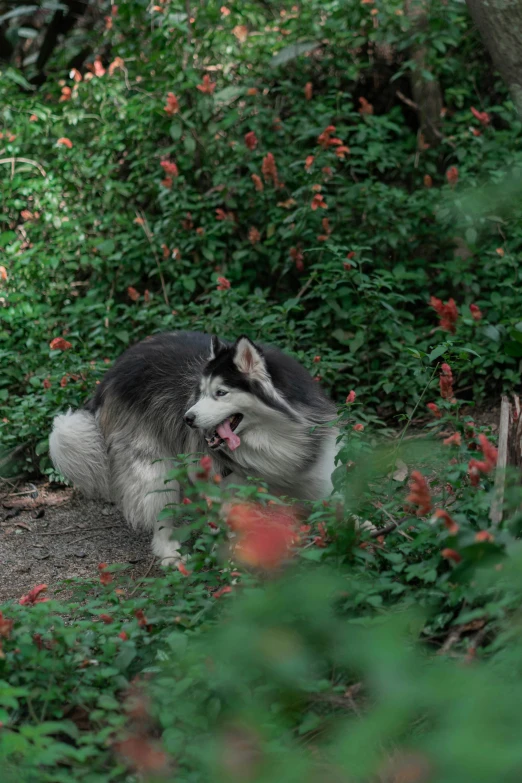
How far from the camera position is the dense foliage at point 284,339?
2133 millimetres

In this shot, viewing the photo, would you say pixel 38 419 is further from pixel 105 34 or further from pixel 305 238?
pixel 105 34

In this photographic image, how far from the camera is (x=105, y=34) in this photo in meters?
9.07

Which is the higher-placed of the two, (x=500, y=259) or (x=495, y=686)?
(x=495, y=686)

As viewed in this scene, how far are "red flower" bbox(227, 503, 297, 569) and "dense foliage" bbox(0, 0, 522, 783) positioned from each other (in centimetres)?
2

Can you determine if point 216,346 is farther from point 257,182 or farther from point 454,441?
point 257,182

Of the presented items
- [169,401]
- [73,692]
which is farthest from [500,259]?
[73,692]

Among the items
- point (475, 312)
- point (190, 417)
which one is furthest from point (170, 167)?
point (190, 417)

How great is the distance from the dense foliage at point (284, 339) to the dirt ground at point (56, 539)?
10.2 inches

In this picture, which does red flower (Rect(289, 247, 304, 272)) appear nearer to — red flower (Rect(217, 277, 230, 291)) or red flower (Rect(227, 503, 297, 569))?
red flower (Rect(217, 277, 230, 291))

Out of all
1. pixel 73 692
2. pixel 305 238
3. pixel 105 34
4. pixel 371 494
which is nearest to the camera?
pixel 73 692

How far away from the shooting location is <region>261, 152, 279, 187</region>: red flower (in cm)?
664

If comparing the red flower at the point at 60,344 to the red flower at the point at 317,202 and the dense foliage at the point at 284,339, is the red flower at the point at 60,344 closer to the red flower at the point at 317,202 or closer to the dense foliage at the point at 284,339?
the dense foliage at the point at 284,339

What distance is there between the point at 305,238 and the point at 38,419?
7.25 feet

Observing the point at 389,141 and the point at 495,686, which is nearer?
the point at 495,686
